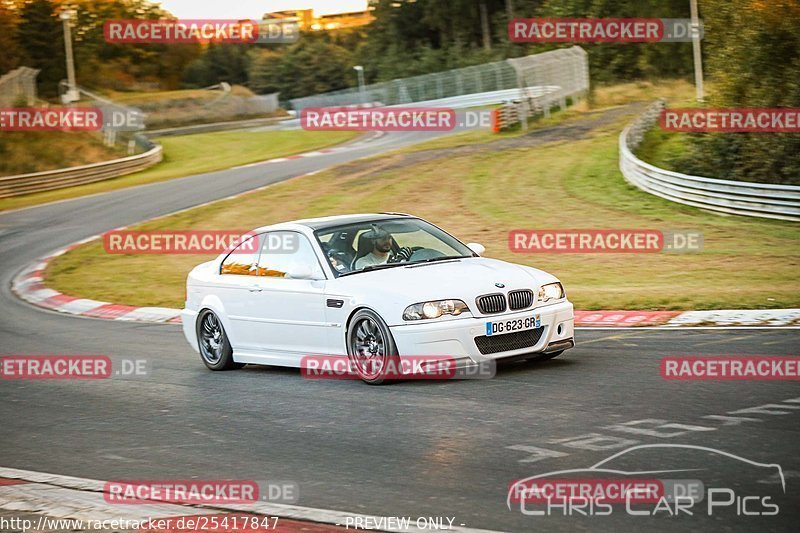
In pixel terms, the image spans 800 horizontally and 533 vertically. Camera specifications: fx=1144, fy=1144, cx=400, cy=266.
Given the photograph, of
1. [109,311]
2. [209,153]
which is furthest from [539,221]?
[209,153]

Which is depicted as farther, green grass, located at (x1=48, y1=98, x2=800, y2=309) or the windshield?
green grass, located at (x1=48, y1=98, x2=800, y2=309)

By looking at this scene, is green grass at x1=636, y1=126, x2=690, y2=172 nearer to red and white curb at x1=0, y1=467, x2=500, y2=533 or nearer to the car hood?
the car hood

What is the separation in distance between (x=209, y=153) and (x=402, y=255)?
4453 cm

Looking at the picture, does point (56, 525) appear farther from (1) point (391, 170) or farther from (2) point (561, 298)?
(1) point (391, 170)

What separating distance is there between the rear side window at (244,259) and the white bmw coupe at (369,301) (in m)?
0.01

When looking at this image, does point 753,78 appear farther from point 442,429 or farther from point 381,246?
point 442,429

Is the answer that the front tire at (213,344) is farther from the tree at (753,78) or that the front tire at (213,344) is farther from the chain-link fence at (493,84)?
the chain-link fence at (493,84)

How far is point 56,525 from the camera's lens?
5758 mm

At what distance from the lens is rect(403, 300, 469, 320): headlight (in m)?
8.97

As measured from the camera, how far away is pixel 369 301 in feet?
30.3

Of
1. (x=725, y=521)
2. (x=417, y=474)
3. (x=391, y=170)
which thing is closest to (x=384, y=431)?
(x=417, y=474)

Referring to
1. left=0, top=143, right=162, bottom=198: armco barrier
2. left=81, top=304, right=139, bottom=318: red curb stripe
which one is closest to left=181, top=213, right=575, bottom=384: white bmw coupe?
left=81, top=304, right=139, bottom=318: red curb stripe

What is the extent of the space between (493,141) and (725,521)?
34.8 metres

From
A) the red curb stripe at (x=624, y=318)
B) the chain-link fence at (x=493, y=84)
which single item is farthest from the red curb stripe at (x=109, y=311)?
the chain-link fence at (x=493, y=84)
